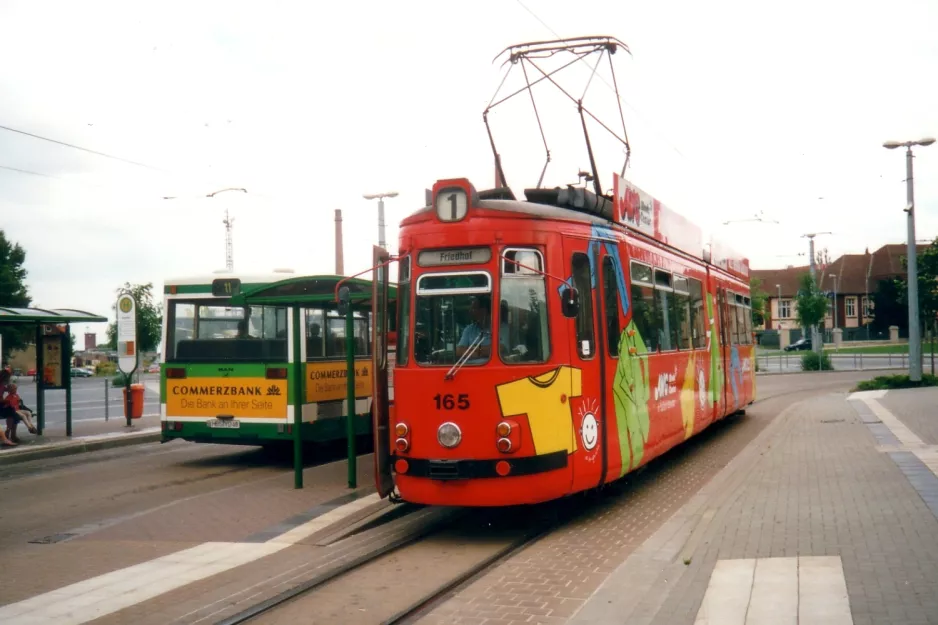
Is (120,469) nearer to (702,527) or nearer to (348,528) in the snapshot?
(348,528)

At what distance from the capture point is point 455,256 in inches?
347

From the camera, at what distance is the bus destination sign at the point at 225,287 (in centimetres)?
1362

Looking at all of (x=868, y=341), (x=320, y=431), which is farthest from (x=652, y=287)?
(x=868, y=341)

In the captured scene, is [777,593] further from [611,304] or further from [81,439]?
[81,439]

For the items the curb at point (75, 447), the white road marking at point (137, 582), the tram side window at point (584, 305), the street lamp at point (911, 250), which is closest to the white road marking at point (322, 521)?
the white road marking at point (137, 582)

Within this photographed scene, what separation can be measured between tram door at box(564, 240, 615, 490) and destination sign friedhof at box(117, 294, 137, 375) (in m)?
14.0

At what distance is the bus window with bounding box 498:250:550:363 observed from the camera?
867cm

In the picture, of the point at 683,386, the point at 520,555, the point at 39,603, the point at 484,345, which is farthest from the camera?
the point at 683,386

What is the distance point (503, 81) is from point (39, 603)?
318 inches

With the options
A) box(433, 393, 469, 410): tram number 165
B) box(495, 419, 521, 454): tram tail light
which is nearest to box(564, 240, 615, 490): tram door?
box(495, 419, 521, 454): tram tail light

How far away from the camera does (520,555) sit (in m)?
8.09

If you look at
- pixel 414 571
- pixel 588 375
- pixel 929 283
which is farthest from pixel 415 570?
pixel 929 283

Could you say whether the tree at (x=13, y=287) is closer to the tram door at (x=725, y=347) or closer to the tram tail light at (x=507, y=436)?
the tram door at (x=725, y=347)

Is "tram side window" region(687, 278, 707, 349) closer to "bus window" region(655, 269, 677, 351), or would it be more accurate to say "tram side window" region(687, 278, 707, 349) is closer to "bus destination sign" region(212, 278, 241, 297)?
"bus window" region(655, 269, 677, 351)
